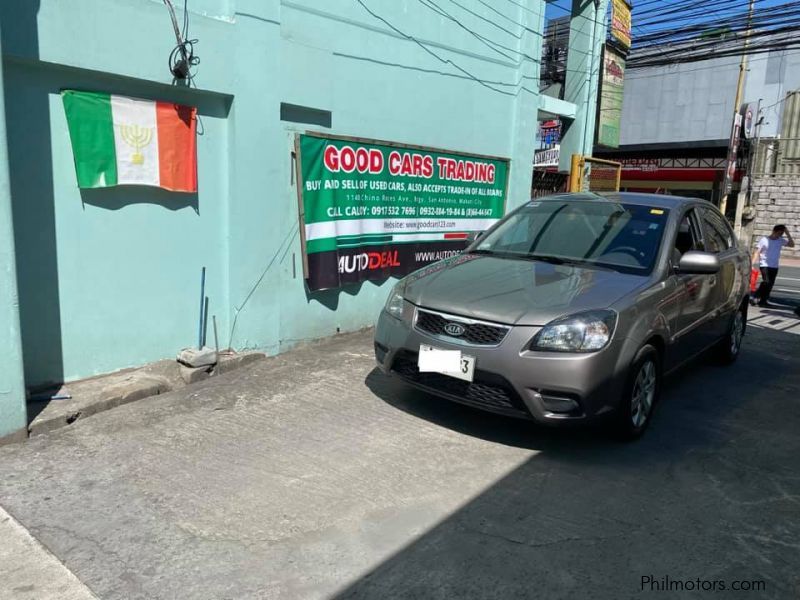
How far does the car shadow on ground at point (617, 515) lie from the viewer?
2.91m

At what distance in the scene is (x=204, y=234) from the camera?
5.75 m

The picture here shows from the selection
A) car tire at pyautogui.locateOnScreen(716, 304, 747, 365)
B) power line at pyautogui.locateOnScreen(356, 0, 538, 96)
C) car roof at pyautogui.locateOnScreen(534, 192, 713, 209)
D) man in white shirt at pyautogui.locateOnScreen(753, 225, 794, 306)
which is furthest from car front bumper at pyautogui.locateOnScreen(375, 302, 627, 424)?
man in white shirt at pyautogui.locateOnScreen(753, 225, 794, 306)

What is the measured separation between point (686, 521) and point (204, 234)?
14.6 ft

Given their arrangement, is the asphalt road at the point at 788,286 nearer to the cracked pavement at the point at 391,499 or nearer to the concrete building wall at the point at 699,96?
the cracked pavement at the point at 391,499

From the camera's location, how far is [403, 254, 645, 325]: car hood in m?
4.07

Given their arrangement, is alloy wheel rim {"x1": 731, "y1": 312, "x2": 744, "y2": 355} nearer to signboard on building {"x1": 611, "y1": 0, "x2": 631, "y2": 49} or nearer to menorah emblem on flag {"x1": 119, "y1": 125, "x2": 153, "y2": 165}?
menorah emblem on flag {"x1": 119, "y1": 125, "x2": 153, "y2": 165}

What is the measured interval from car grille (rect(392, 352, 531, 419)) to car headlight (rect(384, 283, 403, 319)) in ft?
1.14

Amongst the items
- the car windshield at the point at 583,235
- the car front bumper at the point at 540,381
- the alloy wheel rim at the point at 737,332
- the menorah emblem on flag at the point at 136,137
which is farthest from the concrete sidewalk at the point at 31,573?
the alloy wheel rim at the point at 737,332

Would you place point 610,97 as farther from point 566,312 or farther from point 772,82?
point 772,82

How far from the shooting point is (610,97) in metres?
11.9

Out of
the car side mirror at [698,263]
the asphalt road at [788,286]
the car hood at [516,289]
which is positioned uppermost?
the car side mirror at [698,263]

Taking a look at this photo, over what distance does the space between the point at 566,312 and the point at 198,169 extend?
3.52 m

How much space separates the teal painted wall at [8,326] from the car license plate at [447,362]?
104 inches

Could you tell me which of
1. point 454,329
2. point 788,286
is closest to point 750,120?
point 788,286
